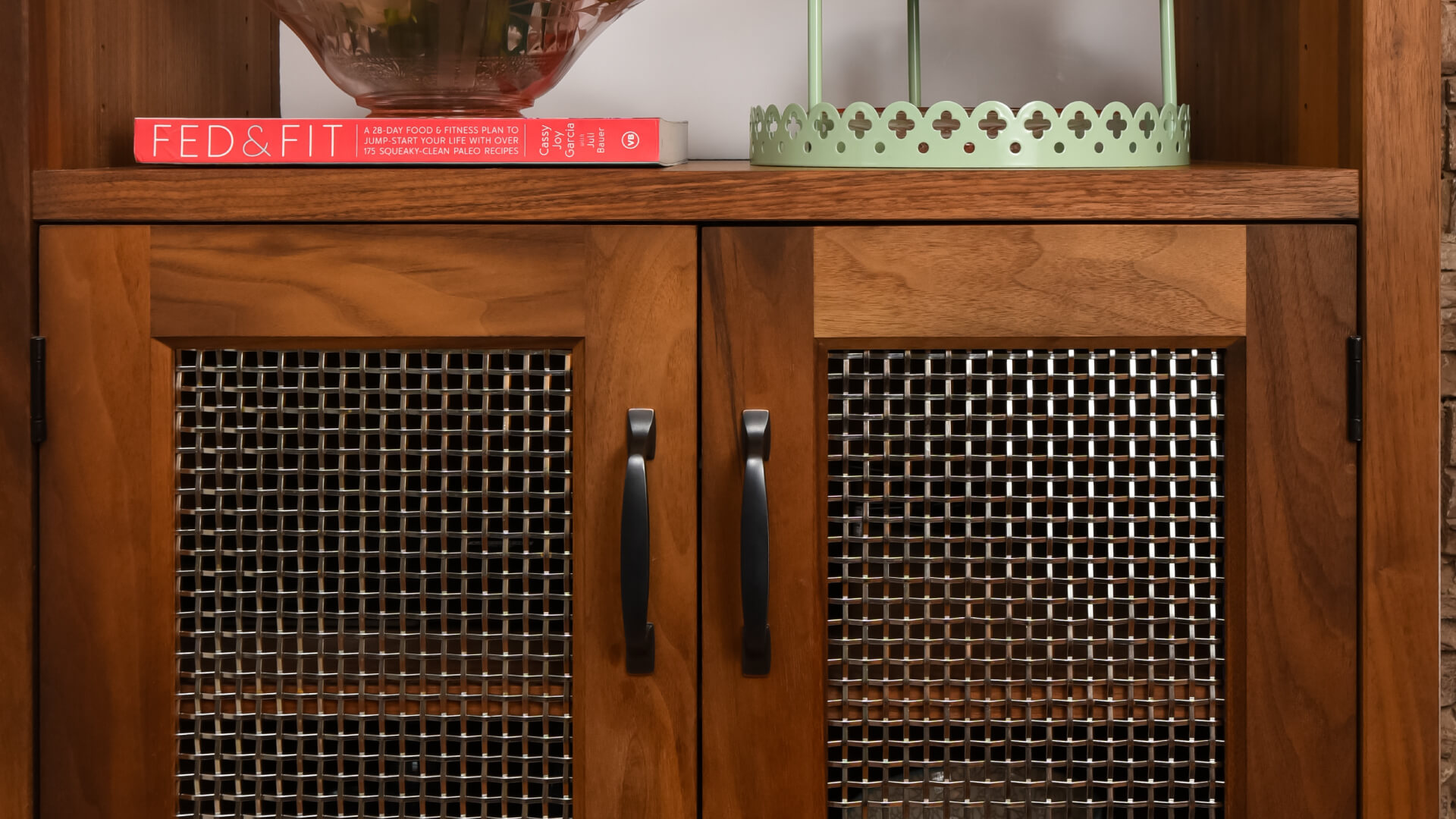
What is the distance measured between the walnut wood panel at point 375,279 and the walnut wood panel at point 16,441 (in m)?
0.09

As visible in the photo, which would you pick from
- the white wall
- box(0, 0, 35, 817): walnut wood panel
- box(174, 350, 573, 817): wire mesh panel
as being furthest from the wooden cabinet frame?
the white wall

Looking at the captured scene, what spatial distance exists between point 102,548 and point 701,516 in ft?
1.34

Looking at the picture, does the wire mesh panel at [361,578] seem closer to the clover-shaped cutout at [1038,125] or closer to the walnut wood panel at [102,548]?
the walnut wood panel at [102,548]

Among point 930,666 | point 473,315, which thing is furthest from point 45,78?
point 930,666

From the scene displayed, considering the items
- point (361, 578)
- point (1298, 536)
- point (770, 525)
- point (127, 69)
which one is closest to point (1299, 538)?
point (1298, 536)

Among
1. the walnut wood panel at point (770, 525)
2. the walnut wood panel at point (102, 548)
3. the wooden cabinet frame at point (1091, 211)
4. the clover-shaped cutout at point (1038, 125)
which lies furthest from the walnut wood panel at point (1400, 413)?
the walnut wood panel at point (102, 548)

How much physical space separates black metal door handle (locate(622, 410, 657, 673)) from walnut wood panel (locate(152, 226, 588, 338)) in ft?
0.27

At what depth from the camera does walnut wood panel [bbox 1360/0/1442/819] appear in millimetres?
703

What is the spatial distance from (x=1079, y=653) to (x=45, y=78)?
81 cm

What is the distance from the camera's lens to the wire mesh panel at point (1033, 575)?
74 cm

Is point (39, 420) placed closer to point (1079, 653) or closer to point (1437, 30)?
point (1079, 653)

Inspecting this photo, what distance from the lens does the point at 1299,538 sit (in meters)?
0.73

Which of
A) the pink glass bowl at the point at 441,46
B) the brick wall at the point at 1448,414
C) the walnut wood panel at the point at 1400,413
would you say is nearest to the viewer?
the walnut wood panel at the point at 1400,413

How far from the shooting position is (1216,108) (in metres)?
0.99
